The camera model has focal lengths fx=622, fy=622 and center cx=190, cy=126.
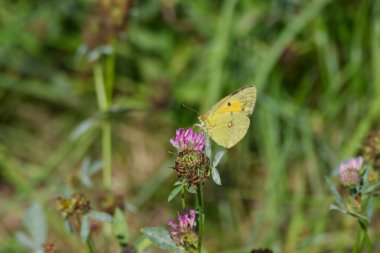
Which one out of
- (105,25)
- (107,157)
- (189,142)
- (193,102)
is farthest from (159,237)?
(193,102)

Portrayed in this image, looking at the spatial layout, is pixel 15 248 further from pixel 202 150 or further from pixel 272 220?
pixel 202 150

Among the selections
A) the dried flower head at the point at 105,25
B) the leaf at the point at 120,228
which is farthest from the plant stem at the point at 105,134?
the leaf at the point at 120,228

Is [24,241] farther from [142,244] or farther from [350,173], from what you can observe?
[350,173]

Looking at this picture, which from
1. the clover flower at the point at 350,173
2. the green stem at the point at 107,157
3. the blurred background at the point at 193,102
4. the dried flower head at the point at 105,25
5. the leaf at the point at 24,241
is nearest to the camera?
the clover flower at the point at 350,173

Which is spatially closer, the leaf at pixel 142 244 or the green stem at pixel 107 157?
the leaf at pixel 142 244

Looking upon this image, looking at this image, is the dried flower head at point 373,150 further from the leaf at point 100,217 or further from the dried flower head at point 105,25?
the dried flower head at point 105,25

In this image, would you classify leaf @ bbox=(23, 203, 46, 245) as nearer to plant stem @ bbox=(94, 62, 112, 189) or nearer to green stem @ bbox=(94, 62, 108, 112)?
plant stem @ bbox=(94, 62, 112, 189)
